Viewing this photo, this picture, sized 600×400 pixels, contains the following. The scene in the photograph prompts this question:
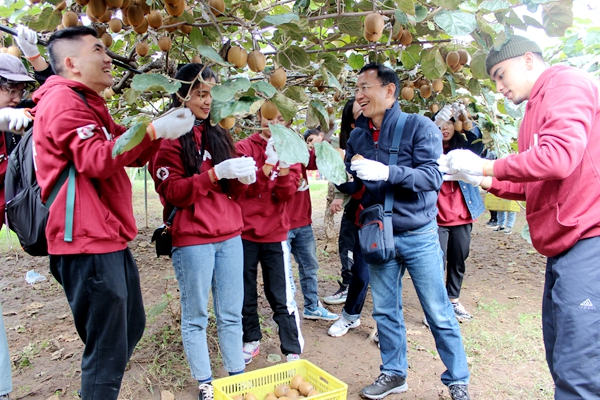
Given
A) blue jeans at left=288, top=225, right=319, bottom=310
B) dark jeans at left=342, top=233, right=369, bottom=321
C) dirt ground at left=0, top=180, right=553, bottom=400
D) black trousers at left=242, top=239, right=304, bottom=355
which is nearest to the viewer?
dirt ground at left=0, top=180, right=553, bottom=400

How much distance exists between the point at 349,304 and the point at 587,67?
2.01 metres

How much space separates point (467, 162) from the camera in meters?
1.87

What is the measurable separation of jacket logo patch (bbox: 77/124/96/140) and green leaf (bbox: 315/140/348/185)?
0.80m

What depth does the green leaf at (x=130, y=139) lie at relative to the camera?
58.5 inches

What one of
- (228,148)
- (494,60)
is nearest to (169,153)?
(228,148)

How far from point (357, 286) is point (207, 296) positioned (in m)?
1.34

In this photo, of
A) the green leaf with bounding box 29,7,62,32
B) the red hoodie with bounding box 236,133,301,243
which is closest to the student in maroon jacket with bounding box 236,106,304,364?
the red hoodie with bounding box 236,133,301,243

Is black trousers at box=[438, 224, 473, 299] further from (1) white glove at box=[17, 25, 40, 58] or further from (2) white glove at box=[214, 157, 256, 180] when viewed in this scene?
(1) white glove at box=[17, 25, 40, 58]

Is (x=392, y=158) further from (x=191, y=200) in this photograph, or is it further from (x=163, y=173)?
(x=163, y=173)

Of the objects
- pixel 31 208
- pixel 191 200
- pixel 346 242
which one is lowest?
pixel 346 242

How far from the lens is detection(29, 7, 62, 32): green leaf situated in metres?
2.09

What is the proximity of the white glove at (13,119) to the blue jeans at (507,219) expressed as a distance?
25.0 feet

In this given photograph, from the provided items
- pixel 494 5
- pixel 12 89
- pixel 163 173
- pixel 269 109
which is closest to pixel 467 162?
pixel 494 5

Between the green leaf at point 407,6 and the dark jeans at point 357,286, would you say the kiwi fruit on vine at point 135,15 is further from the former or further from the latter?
the dark jeans at point 357,286
